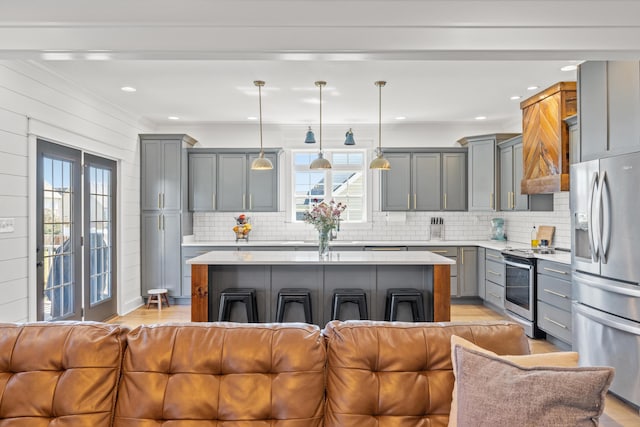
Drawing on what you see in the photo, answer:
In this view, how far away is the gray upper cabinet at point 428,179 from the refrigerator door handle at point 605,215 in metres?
3.26

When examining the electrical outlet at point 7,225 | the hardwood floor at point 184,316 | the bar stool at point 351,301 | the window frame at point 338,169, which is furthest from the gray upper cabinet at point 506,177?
the electrical outlet at point 7,225

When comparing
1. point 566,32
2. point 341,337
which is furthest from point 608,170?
point 341,337

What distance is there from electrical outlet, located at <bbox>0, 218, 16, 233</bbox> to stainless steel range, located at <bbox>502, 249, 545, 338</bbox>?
16.3 feet

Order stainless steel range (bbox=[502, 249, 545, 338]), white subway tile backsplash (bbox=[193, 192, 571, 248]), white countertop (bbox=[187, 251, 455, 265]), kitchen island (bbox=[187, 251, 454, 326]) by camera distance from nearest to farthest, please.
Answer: white countertop (bbox=[187, 251, 455, 265]), kitchen island (bbox=[187, 251, 454, 326]), stainless steel range (bbox=[502, 249, 545, 338]), white subway tile backsplash (bbox=[193, 192, 571, 248])

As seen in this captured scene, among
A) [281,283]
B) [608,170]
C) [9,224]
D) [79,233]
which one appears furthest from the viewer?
[79,233]

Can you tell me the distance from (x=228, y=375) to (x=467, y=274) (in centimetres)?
511

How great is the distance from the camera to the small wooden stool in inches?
222

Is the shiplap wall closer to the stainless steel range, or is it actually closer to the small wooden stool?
the small wooden stool

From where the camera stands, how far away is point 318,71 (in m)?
4.09

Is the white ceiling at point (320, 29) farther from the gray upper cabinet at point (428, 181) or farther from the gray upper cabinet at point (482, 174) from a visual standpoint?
the gray upper cabinet at point (428, 181)

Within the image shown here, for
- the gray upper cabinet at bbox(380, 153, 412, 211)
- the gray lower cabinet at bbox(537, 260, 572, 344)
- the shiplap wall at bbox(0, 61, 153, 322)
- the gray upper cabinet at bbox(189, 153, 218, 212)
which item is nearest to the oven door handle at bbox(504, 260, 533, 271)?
the gray lower cabinet at bbox(537, 260, 572, 344)

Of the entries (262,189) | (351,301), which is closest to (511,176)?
(351,301)

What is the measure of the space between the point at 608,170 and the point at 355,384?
2663 millimetres

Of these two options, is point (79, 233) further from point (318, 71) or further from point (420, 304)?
point (420, 304)
